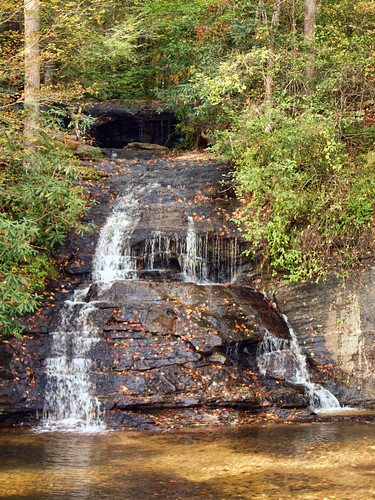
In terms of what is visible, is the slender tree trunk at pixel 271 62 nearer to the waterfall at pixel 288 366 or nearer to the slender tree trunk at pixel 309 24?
the slender tree trunk at pixel 309 24

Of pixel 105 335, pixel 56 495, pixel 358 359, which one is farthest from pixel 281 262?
pixel 56 495

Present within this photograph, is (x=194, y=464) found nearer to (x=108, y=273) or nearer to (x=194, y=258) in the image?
(x=108, y=273)

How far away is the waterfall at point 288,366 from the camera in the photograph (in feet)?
36.2

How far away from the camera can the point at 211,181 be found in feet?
53.0

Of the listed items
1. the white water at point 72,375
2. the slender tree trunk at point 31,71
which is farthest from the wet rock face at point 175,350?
the slender tree trunk at point 31,71

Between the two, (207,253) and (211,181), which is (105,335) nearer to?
(207,253)

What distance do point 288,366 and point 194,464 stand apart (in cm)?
490

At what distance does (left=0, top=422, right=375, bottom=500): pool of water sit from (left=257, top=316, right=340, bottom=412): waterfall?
179 centimetres

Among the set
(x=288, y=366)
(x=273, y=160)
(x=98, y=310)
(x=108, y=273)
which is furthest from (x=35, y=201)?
(x=288, y=366)

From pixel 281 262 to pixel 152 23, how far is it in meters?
13.7

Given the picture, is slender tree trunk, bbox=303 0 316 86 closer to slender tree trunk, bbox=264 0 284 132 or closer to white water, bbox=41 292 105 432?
slender tree trunk, bbox=264 0 284 132

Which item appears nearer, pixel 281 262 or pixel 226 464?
pixel 226 464

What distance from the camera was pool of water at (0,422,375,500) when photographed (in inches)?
238

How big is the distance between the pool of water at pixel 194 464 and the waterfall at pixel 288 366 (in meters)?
1.79
